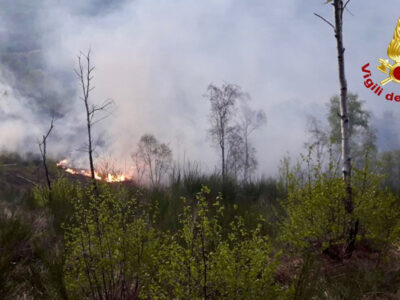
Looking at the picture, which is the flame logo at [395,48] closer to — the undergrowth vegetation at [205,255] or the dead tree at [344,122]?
the dead tree at [344,122]

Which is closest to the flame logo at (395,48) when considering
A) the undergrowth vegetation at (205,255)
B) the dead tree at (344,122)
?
the dead tree at (344,122)

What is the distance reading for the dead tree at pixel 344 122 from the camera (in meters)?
6.17

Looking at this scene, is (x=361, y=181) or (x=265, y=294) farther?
(x=361, y=181)

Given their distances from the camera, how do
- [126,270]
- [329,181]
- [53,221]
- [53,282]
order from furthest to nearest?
[53,221]
[329,181]
[126,270]
[53,282]

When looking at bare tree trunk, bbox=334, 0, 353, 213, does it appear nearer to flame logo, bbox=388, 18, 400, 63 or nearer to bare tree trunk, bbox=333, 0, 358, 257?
bare tree trunk, bbox=333, 0, 358, 257

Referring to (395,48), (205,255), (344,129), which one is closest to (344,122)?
(344,129)

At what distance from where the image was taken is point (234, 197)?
11.4 meters

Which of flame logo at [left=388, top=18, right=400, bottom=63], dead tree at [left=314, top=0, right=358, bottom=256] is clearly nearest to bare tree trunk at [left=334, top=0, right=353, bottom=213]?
dead tree at [left=314, top=0, right=358, bottom=256]

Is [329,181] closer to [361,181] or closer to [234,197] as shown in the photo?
[361,181]

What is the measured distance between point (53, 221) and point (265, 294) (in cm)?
531

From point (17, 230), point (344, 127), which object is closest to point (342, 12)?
point (344, 127)

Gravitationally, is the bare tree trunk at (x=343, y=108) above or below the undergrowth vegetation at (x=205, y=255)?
above

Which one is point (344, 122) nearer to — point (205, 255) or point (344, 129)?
point (344, 129)

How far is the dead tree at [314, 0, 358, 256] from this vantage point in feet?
20.2
